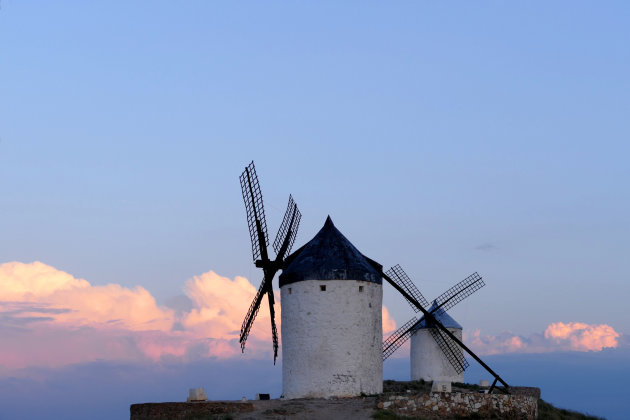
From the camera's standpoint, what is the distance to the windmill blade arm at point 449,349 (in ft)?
137

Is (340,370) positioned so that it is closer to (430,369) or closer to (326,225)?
(326,225)

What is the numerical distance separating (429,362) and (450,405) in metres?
14.3

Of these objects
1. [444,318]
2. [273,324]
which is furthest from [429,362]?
[273,324]

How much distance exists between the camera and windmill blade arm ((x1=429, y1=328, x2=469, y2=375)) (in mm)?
41853

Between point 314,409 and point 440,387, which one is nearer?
point 314,409

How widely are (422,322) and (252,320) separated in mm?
11104

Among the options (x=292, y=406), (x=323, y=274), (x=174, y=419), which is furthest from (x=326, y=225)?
(x=174, y=419)

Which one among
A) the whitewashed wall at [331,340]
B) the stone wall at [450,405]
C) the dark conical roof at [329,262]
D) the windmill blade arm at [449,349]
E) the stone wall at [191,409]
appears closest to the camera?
the stone wall at [191,409]

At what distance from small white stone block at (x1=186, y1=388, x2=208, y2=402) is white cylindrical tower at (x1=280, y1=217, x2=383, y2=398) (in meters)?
3.90

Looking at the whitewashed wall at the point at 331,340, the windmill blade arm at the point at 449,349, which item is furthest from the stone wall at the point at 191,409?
the windmill blade arm at the point at 449,349

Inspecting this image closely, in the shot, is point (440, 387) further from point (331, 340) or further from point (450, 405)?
point (331, 340)

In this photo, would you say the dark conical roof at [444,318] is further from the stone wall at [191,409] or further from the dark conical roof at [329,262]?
the stone wall at [191,409]

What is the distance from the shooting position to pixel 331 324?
30.3 meters

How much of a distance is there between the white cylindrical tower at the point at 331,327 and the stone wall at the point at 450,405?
2.18m
